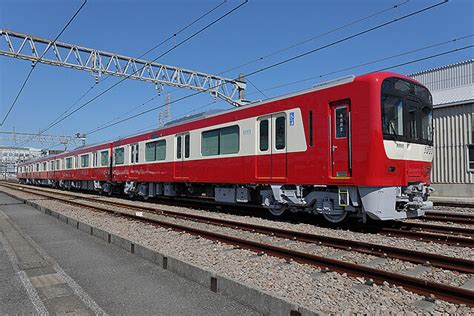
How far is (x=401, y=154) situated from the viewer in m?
8.50

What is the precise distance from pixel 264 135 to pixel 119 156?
42.0ft

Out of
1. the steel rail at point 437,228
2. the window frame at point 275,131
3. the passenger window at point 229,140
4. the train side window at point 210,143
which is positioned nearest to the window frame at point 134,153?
the train side window at point 210,143

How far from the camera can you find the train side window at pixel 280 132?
10.3m

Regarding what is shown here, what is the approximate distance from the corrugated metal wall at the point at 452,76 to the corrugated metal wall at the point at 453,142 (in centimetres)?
874

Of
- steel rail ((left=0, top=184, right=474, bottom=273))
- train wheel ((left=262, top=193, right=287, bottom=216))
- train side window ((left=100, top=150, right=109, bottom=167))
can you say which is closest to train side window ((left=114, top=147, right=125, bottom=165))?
train side window ((left=100, top=150, right=109, bottom=167))

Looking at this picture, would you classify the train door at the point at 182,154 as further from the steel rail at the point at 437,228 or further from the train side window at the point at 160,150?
the steel rail at the point at 437,228

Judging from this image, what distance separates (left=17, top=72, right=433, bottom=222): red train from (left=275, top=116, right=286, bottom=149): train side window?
3 centimetres

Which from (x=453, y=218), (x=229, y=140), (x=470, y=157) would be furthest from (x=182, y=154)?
(x=470, y=157)

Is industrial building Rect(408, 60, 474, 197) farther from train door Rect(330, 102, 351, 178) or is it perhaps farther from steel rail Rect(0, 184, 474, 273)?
steel rail Rect(0, 184, 474, 273)

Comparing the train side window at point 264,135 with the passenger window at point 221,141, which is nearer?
the train side window at point 264,135

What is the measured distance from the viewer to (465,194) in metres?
20.5

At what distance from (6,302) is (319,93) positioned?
24.5ft

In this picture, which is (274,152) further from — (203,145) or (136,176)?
(136,176)

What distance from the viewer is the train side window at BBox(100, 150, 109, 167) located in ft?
76.6
